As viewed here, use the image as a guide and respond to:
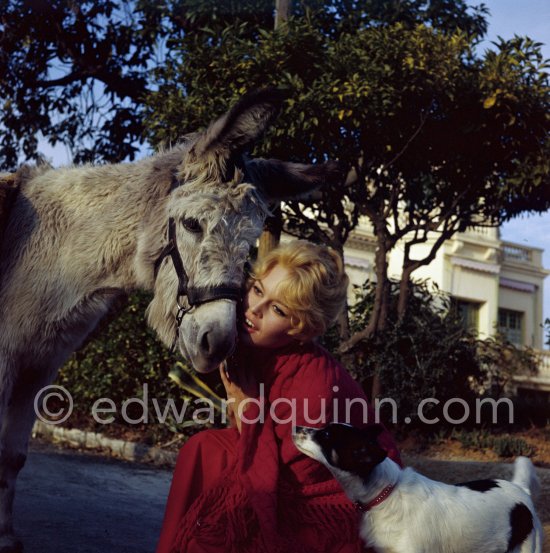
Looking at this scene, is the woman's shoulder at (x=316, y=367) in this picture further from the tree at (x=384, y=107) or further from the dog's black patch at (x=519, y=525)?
the tree at (x=384, y=107)

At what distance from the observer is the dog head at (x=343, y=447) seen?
304 cm

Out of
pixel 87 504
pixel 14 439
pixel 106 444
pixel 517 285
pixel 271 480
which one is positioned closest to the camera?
pixel 271 480

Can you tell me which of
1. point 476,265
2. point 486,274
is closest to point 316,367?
point 476,265

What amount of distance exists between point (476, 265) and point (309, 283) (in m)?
31.5

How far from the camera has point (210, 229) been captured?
11.1 feet

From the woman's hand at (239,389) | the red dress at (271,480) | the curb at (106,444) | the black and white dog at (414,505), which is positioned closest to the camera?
the red dress at (271,480)

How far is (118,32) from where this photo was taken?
44.2 feet

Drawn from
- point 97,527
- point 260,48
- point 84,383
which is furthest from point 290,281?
point 84,383

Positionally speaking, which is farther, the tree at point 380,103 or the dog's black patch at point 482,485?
the tree at point 380,103

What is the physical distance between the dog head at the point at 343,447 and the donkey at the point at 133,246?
0.49m

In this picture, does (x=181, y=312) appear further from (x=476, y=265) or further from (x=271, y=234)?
(x=476, y=265)

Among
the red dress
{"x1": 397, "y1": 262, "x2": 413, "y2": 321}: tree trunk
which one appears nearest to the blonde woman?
the red dress

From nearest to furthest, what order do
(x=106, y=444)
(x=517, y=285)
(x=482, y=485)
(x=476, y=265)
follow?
(x=482, y=485), (x=106, y=444), (x=476, y=265), (x=517, y=285)

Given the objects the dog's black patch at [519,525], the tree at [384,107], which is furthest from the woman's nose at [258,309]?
the tree at [384,107]
